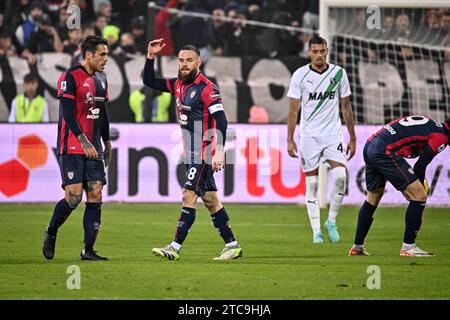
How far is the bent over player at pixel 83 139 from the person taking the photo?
428 inches

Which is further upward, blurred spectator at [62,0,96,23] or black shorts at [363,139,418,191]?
blurred spectator at [62,0,96,23]

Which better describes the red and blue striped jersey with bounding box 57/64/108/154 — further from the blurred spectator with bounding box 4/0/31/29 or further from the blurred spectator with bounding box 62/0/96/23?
the blurred spectator with bounding box 62/0/96/23

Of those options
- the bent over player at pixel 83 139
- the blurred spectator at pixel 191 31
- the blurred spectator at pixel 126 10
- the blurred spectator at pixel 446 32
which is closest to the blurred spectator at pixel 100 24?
the blurred spectator at pixel 126 10

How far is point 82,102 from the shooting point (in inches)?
433

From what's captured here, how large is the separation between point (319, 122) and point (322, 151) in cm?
35

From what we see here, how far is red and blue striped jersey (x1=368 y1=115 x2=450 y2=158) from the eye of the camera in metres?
11.2

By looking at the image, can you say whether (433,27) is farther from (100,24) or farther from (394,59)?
(100,24)

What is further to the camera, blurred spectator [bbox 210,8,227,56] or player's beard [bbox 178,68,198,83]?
blurred spectator [bbox 210,8,227,56]

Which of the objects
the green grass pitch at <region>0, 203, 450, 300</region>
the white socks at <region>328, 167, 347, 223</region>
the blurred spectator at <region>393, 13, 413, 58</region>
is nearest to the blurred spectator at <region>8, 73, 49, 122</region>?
the green grass pitch at <region>0, 203, 450, 300</region>

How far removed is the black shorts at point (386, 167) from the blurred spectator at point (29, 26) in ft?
40.6

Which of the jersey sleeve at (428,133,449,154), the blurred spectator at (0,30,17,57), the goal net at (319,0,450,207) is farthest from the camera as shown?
the blurred spectator at (0,30,17,57)

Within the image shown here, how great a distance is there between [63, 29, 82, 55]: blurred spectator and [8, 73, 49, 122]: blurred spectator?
7.51ft

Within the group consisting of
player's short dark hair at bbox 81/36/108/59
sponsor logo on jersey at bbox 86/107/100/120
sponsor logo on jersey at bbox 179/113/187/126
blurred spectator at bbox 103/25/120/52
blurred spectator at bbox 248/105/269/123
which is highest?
blurred spectator at bbox 103/25/120/52
